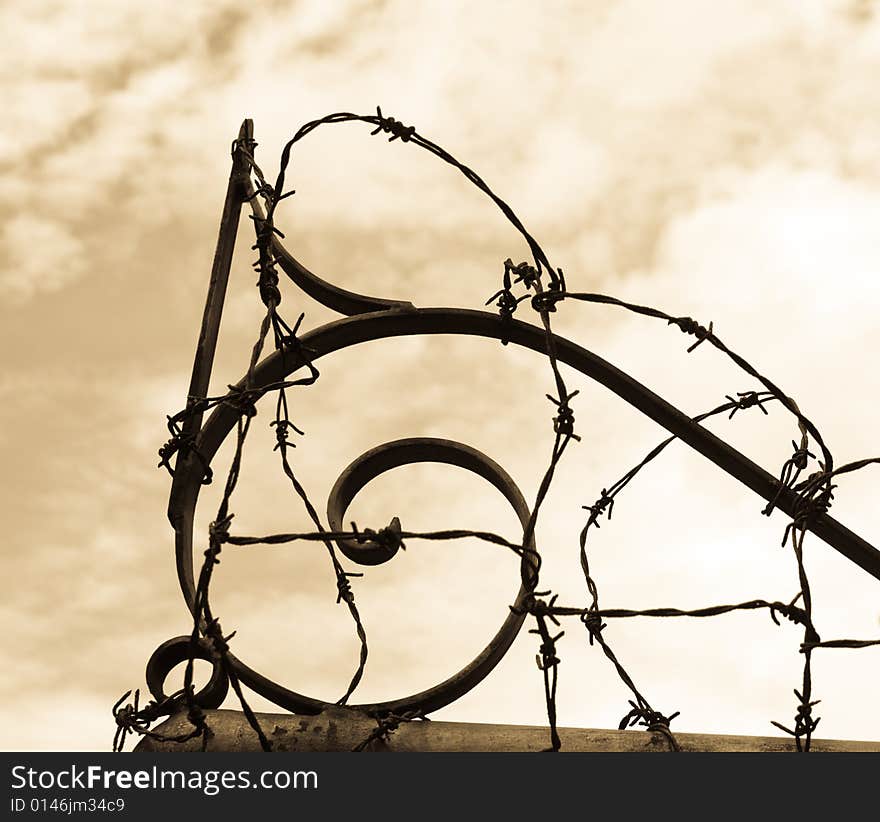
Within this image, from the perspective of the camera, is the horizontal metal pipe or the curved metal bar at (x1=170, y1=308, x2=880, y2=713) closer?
the horizontal metal pipe

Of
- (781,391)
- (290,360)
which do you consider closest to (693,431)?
(781,391)

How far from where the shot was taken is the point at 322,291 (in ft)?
9.31

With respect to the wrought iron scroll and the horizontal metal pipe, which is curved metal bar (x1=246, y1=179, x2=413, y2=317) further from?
the horizontal metal pipe

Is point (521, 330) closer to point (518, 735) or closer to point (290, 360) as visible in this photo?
point (290, 360)

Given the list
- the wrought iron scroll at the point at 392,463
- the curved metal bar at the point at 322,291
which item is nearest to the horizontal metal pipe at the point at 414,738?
the wrought iron scroll at the point at 392,463

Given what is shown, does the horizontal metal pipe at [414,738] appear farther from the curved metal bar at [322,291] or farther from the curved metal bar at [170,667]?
the curved metal bar at [322,291]

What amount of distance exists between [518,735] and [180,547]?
722mm

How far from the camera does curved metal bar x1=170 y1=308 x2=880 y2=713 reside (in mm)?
2619

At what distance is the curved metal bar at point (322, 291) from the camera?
2.81 meters

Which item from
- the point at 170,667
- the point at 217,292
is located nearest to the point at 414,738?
the point at 170,667

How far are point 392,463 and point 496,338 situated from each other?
13.4 inches

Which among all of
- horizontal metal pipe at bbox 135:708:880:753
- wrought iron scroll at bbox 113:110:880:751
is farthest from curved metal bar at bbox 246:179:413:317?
horizontal metal pipe at bbox 135:708:880:753

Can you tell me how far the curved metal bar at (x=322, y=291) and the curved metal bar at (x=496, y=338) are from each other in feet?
0.19

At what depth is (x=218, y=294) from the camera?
2.81m
